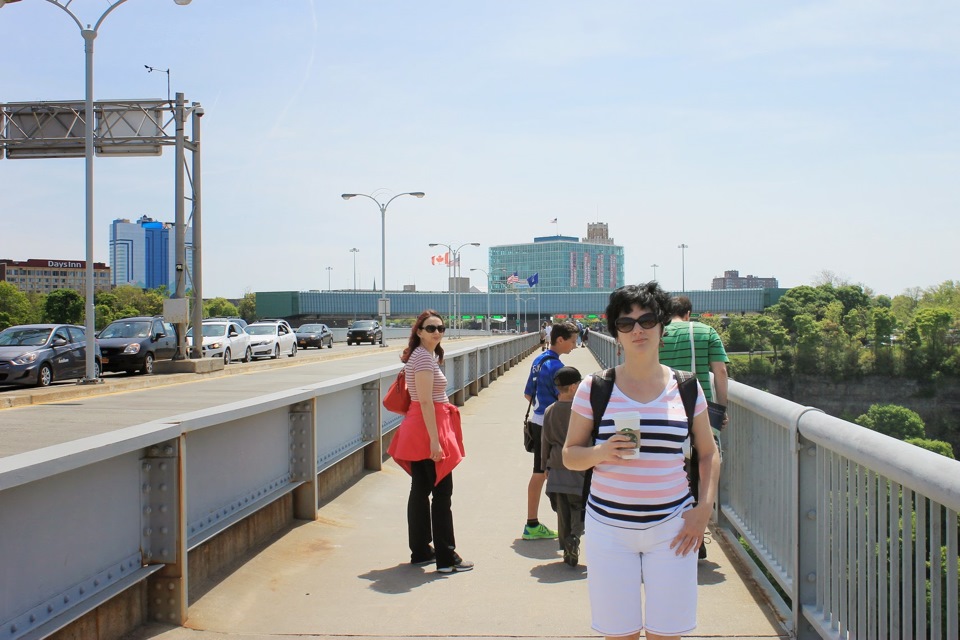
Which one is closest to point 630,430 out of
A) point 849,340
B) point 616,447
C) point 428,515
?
point 616,447

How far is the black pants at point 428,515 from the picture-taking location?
19.4 feet

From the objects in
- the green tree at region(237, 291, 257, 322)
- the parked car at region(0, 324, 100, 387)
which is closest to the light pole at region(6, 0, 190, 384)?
the parked car at region(0, 324, 100, 387)

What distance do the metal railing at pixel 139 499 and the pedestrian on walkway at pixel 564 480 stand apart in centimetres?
201

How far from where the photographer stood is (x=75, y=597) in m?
3.81

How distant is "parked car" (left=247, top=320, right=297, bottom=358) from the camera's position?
3691 cm

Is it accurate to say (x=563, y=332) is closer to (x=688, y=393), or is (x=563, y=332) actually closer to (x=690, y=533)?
(x=688, y=393)

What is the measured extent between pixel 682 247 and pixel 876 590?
133m

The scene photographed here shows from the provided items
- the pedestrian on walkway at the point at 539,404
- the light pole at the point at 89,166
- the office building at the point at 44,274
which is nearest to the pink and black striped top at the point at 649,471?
the pedestrian on walkway at the point at 539,404

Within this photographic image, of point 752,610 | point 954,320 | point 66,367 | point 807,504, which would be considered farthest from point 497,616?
point 954,320

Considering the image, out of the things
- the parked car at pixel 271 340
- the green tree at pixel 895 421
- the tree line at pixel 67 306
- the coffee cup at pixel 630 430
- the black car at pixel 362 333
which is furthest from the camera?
the tree line at pixel 67 306

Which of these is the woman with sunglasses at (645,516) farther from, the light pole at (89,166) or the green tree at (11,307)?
the green tree at (11,307)

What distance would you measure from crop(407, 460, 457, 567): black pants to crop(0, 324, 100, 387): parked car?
57.6 ft

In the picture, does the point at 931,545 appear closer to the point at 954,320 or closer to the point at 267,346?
the point at 267,346

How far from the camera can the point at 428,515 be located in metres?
6.15
